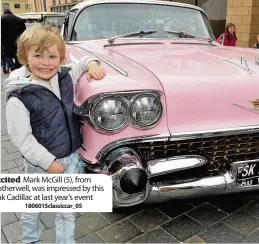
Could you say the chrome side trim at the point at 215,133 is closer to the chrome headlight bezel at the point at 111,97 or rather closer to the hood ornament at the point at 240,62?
the chrome headlight bezel at the point at 111,97

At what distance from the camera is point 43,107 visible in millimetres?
1688

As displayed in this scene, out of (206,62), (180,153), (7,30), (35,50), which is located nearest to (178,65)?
(206,62)

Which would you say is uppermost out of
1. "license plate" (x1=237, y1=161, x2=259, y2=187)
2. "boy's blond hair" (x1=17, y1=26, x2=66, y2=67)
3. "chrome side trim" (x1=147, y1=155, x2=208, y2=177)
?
"boy's blond hair" (x1=17, y1=26, x2=66, y2=67)

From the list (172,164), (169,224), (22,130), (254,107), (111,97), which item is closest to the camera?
(22,130)

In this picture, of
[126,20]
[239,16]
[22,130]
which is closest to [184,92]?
[22,130]

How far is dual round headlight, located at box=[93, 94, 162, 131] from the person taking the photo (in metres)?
1.77

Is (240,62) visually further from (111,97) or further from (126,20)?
(126,20)

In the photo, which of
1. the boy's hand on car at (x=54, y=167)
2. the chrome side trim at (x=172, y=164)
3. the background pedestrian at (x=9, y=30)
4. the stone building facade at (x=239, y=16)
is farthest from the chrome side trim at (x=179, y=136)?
the stone building facade at (x=239, y=16)

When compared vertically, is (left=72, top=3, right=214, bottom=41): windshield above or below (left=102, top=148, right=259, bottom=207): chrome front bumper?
above

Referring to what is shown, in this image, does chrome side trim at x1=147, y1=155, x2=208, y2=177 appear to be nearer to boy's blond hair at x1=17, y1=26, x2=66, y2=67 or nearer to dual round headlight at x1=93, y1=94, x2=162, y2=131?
dual round headlight at x1=93, y1=94, x2=162, y2=131

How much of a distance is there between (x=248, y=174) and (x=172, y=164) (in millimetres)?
526

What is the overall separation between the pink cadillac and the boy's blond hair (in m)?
0.30

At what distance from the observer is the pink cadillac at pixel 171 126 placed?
1790 mm

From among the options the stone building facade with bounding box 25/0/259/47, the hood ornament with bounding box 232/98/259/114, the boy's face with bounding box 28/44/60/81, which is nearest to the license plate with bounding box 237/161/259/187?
the hood ornament with bounding box 232/98/259/114
